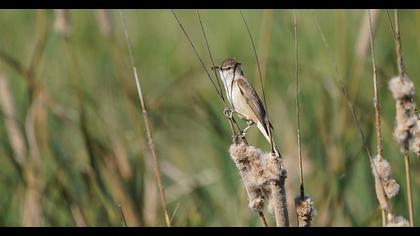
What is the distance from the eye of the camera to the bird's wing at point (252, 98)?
250cm

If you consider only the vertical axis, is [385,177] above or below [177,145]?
above

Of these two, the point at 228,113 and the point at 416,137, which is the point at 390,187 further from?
the point at 228,113

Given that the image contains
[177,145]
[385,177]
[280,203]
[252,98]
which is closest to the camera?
[280,203]

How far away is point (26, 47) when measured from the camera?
585 cm

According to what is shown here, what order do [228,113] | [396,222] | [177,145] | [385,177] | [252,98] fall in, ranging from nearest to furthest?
1. [396,222]
2. [385,177]
3. [228,113]
4. [252,98]
5. [177,145]

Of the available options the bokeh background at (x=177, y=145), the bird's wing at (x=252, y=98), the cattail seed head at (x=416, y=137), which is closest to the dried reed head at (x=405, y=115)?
the cattail seed head at (x=416, y=137)

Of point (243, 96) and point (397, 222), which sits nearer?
point (397, 222)

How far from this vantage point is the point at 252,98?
8.69 ft

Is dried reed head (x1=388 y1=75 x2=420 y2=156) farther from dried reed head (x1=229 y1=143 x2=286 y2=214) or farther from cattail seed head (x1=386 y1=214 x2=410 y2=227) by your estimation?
dried reed head (x1=229 y1=143 x2=286 y2=214)

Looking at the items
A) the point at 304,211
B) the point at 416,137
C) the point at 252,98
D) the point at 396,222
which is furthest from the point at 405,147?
the point at 252,98

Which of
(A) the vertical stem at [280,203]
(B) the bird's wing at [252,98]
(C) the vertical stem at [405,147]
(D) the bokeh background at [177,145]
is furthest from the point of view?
(D) the bokeh background at [177,145]

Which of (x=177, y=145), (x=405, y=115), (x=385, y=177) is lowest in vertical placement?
(x=177, y=145)

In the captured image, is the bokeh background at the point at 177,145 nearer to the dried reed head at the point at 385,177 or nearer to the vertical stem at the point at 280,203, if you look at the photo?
the dried reed head at the point at 385,177

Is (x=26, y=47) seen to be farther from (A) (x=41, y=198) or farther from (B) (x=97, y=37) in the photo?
(A) (x=41, y=198)
